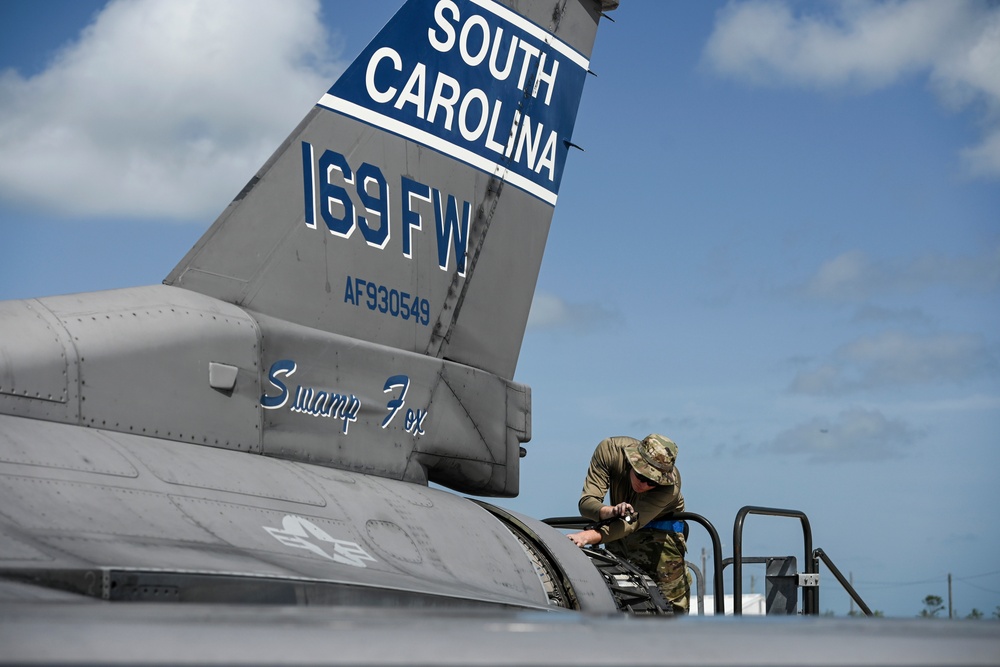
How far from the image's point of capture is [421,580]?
5027 mm

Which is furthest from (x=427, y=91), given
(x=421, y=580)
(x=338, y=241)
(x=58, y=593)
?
(x=58, y=593)

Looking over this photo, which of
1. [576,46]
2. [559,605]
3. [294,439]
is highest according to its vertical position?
[576,46]

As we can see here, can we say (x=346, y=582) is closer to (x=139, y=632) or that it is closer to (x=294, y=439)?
(x=294, y=439)

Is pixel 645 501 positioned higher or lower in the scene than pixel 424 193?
lower

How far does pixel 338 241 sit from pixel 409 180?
0.75 metres

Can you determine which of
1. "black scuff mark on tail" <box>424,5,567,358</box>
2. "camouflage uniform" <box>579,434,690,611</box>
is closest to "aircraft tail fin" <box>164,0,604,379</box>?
"black scuff mark on tail" <box>424,5,567,358</box>

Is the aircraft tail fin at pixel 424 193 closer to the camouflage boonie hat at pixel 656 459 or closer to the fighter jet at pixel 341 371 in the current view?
the fighter jet at pixel 341 371

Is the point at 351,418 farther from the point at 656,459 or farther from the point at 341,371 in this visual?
the point at 656,459

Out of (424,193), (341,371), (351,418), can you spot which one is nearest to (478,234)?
(424,193)

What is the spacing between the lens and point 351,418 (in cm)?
602

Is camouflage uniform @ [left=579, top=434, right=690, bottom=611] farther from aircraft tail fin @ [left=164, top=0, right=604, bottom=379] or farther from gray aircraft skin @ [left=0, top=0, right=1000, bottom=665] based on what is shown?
aircraft tail fin @ [left=164, top=0, right=604, bottom=379]

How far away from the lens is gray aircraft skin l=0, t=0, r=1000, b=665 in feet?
6.10

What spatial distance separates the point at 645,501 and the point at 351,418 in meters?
2.70

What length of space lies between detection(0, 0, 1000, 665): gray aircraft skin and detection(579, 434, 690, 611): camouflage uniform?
2.82 feet
